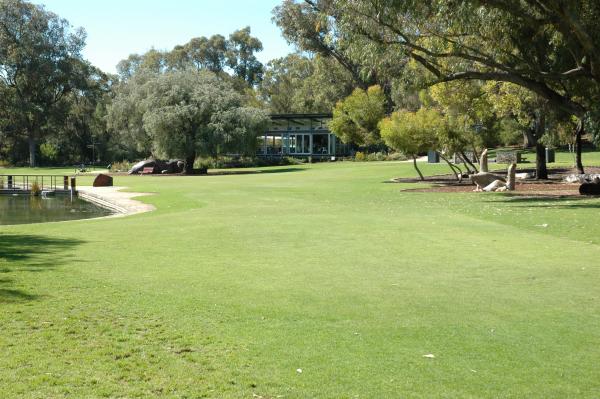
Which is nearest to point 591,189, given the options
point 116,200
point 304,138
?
point 116,200

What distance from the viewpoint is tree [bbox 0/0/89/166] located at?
268ft

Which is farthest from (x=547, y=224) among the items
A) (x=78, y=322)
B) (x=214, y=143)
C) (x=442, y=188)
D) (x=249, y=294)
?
(x=214, y=143)

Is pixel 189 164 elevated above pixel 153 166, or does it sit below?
Answer: above

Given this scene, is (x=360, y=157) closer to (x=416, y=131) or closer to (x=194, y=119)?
(x=194, y=119)

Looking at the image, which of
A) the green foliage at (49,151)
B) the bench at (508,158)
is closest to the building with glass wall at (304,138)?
the bench at (508,158)

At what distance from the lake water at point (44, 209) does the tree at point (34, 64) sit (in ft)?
157

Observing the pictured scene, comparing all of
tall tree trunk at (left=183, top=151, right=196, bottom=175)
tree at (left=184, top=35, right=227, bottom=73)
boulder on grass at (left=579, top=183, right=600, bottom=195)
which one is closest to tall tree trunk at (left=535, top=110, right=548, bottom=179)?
boulder on grass at (left=579, top=183, right=600, bottom=195)

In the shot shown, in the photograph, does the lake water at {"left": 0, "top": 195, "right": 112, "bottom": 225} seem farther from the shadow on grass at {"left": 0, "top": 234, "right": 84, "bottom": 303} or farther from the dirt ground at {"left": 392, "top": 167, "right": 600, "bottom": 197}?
the dirt ground at {"left": 392, "top": 167, "right": 600, "bottom": 197}

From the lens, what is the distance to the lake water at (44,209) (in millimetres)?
27094

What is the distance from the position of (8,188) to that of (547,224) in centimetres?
3668

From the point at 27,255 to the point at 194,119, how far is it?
159ft

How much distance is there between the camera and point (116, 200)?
3219 centimetres

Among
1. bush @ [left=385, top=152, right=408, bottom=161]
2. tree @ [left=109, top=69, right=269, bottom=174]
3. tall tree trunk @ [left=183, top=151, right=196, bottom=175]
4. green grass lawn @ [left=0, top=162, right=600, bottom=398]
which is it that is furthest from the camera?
bush @ [left=385, top=152, right=408, bottom=161]

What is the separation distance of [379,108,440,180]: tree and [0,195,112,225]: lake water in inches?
648
